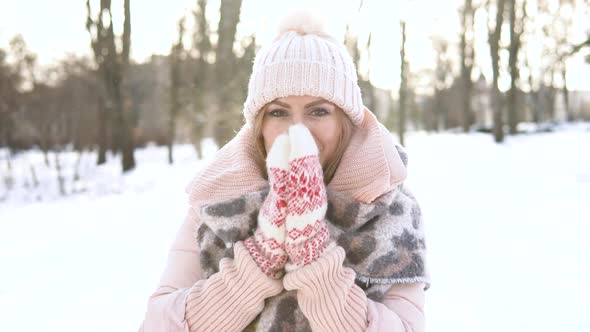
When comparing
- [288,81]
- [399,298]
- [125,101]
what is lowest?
[399,298]

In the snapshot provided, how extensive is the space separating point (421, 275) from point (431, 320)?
1.83 m

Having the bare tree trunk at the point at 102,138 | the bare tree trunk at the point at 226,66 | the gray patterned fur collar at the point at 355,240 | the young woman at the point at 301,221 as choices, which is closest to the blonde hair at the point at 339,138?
the young woman at the point at 301,221

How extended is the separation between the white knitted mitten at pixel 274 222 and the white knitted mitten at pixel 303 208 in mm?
19

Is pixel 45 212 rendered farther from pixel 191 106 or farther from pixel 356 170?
pixel 191 106

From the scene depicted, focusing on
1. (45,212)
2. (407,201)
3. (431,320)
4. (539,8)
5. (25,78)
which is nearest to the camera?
(407,201)

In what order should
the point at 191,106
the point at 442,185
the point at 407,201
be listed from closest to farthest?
the point at 407,201
the point at 442,185
the point at 191,106

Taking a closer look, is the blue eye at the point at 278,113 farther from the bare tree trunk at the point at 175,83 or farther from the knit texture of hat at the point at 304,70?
the bare tree trunk at the point at 175,83

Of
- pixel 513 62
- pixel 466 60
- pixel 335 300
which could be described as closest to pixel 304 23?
pixel 335 300

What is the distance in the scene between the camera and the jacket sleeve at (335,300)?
1124 millimetres

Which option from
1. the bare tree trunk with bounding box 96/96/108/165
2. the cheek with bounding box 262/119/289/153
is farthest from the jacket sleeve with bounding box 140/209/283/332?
the bare tree trunk with bounding box 96/96/108/165

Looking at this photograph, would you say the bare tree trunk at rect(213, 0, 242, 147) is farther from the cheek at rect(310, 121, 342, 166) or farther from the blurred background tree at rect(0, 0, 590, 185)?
the cheek at rect(310, 121, 342, 166)

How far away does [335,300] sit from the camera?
115 cm

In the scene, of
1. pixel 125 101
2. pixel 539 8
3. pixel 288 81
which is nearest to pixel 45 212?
pixel 125 101

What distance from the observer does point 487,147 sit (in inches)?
528
